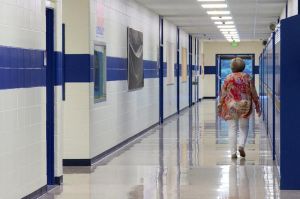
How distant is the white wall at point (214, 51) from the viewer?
39.4 m

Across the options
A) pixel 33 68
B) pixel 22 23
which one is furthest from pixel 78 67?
pixel 22 23

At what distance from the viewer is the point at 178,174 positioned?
970cm

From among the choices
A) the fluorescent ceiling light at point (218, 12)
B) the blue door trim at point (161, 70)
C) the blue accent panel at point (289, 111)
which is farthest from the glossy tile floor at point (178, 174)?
the blue door trim at point (161, 70)

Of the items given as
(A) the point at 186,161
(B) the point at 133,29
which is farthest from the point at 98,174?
(B) the point at 133,29

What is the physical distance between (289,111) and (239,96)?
3.24 m

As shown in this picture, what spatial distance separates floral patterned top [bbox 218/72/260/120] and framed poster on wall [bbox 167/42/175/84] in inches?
425

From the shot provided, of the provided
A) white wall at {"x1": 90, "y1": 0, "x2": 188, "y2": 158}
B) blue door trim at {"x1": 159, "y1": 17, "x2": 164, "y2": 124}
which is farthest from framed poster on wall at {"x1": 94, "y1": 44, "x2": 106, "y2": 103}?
blue door trim at {"x1": 159, "y1": 17, "x2": 164, "y2": 124}

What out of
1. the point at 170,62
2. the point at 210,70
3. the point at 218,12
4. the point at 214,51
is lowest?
the point at 210,70

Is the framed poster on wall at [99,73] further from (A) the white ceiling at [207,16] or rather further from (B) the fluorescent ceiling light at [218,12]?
(B) the fluorescent ceiling light at [218,12]

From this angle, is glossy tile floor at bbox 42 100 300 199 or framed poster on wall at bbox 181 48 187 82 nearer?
glossy tile floor at bbox 42 100 300 199

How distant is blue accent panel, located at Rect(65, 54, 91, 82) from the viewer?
1077 cm

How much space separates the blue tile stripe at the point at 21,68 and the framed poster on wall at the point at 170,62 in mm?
14181

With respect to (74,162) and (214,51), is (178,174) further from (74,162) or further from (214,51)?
(214,51)

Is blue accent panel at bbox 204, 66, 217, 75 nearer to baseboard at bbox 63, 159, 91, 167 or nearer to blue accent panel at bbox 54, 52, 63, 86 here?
baseboard at bbox 63, 159, 91, 167
